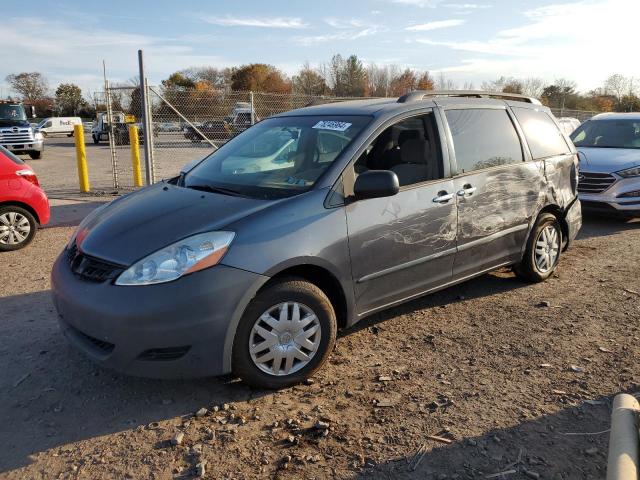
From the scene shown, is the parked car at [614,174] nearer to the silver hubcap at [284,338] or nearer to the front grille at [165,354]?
the silver hubcap at [284,338]

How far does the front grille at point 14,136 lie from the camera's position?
69.2 feet

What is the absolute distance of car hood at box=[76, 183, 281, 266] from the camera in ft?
10.4

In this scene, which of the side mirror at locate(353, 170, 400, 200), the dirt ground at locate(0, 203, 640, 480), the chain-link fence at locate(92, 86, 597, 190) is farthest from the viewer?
the chain-link fence at locate(92, 86, 597, 190)

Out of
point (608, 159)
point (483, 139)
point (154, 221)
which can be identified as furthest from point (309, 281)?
point (608, 159)

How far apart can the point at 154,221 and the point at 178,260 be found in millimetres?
509

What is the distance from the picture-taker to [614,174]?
26.6 ft

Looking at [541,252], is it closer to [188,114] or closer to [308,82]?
[188,114]

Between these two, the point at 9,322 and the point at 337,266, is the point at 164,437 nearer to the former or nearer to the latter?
the point at 337,266

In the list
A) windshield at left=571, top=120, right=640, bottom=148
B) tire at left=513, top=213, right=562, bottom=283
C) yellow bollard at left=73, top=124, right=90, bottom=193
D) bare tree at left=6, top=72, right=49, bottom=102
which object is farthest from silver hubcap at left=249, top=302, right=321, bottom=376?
bare tree at left=6, top=72, right=49, bottom=102

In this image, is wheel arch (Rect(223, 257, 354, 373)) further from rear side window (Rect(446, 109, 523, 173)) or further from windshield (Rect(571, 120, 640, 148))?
windshield (Rect(571, 120, 640, 148))

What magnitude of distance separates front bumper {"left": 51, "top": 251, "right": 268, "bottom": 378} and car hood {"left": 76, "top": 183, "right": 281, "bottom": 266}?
27cm

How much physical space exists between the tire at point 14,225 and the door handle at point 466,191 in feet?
17.6

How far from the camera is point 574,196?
18.6 feet

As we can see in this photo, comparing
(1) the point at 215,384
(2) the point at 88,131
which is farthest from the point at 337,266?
(2) the point at 88,131
